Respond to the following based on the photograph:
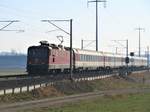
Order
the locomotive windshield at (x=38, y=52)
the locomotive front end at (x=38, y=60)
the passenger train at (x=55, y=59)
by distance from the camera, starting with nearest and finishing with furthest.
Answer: the locomotive front end at (x=38, y=60)
the passenger train at (x=55, y=59)
the locomotive windshield at (x=38, y=52)

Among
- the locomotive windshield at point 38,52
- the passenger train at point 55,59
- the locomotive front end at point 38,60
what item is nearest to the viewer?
the locomotive front end at point 38,60

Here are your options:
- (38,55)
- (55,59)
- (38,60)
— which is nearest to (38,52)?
(38,55)

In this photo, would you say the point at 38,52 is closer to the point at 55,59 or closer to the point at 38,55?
the point at 38,55

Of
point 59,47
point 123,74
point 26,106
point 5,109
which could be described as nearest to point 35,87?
point 26,106

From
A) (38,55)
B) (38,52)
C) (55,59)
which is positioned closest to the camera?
(38,55)

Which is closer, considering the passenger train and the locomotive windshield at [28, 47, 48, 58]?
the passenger train

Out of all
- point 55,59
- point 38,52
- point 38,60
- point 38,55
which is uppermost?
point 38,52

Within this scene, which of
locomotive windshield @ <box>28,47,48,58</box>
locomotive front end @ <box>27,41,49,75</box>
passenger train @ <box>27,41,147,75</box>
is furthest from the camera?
locomotive windshield @ <box>28,47,48,58</box>

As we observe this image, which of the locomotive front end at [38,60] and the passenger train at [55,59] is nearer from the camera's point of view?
the locomotive front end at [38,60]

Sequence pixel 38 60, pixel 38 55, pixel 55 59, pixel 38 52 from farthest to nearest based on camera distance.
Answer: pixel 55 59 → pixel 38 52 → pixel 38 55 → pixel 38 60

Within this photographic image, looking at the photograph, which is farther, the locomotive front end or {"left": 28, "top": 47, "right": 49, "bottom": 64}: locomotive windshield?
{"left": 28, "top": 47, "right": 49, "bottom": 64}: locomotive windshield

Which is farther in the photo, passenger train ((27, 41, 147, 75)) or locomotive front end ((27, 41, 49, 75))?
passenger train ((27, 41, 147, 75))

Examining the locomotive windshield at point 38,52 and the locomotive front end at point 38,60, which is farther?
the locomotive windshield at point 38,52

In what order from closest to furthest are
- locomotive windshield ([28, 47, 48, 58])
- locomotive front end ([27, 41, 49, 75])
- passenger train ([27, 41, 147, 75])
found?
locomotive front end ([27, 41, 49, 75]) → passenger train ([27, 41, 147, 75]) → locomotive windshield ([28, 47, 48, 58])
